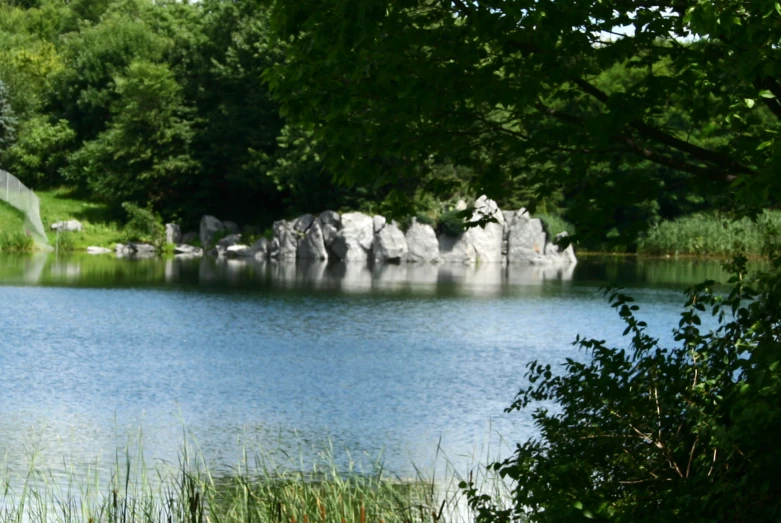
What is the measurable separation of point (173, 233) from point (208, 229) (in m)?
1.31

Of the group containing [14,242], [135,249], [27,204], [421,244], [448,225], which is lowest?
[135,249]

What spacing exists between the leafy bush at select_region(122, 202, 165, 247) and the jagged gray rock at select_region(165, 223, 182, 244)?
0.44 meters

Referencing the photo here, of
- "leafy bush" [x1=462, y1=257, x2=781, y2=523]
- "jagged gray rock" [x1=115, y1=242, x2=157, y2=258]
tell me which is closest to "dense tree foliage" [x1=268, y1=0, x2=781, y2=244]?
"leafy bush" [x1=462, y1=257, x2=781, y2=523]

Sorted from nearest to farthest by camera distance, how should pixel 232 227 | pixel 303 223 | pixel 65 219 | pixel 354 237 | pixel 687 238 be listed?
pixel 354 237 < pixel 303 223 < pixel 65 219 < pixel 232 227 < pixel 687 238

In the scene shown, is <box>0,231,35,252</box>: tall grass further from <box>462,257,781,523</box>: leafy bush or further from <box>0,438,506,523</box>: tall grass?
<box>462,257,781,523</box>: leafy bush

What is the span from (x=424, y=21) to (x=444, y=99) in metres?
0.48

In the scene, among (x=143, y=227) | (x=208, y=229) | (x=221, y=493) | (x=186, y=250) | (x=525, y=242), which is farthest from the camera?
(x=208, y=229)

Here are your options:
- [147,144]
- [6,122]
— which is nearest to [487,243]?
[147,144]

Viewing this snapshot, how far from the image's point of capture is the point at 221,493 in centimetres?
819

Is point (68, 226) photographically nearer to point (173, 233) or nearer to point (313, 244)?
point (173, 233)

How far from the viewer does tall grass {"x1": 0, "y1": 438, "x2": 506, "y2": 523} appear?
582 centimetres

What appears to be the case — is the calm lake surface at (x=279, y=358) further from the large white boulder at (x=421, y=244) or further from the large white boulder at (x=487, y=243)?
the large white boulder at (x=487, y=243)

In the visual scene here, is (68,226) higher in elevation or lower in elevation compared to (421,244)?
higher

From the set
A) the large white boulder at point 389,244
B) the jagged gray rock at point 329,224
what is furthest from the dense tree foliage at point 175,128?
the large white boulder at point 389,244
